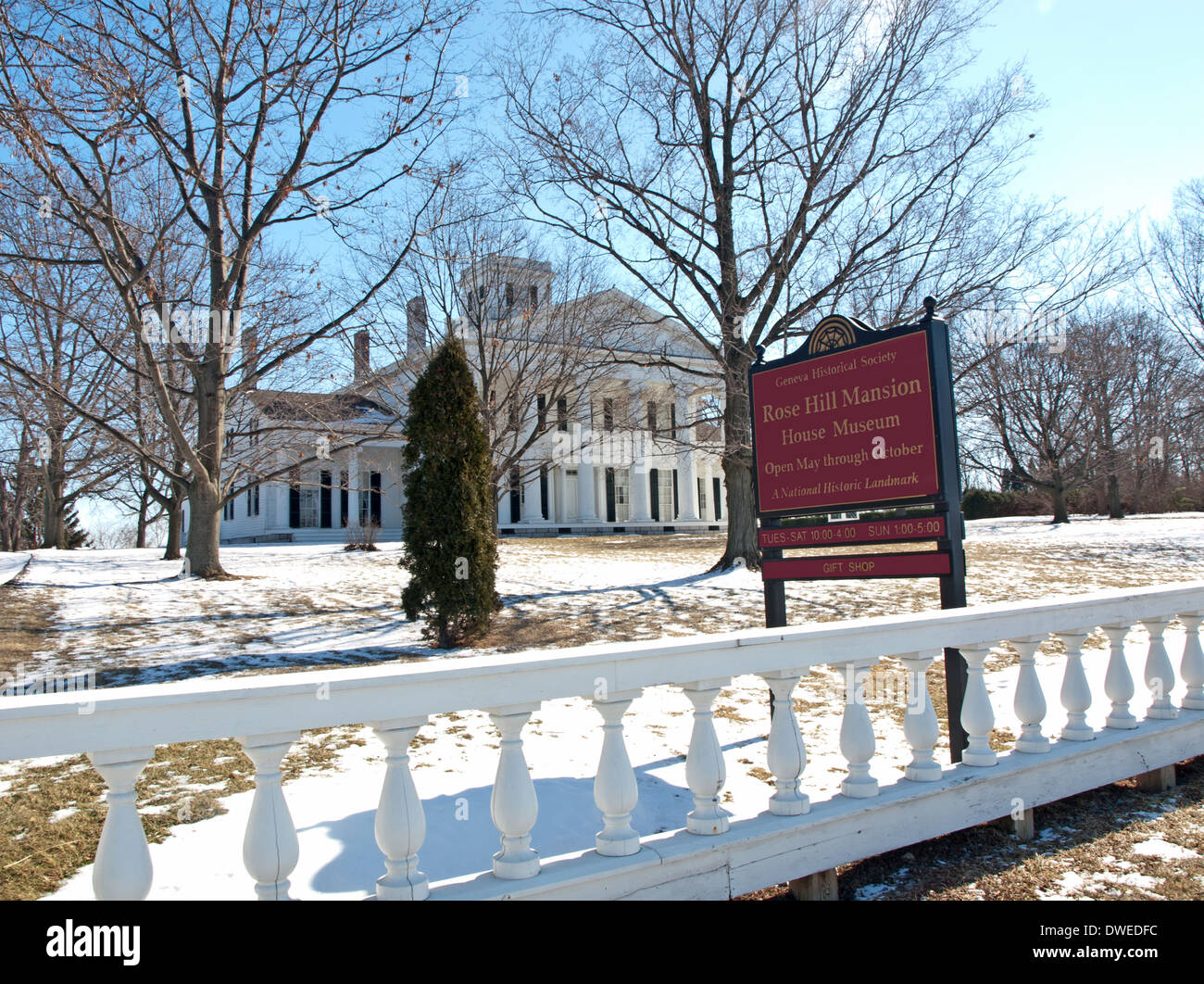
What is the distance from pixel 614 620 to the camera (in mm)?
11094

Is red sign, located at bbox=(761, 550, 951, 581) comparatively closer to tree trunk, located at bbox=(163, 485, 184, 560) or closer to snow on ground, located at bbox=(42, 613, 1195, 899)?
snow on ground, located at bbox=(42, 613, 1195, 899)

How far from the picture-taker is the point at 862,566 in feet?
16.8

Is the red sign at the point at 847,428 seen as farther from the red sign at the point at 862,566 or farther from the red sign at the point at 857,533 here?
the red sign at the point at 862,566

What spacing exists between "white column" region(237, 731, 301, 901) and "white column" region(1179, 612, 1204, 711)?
4.99 metres

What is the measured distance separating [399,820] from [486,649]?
707 cm

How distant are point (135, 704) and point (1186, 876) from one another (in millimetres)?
3933

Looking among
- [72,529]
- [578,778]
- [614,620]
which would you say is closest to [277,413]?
[614,620]

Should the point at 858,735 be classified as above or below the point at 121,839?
below

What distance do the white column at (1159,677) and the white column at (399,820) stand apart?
166 inches

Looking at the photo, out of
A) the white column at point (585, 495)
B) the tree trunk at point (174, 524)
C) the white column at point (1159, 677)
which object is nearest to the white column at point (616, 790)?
the white column at point (1159, 677)

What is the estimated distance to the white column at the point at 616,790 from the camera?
2658 millimetres

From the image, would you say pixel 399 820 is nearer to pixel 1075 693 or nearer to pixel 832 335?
pixel 1075 693

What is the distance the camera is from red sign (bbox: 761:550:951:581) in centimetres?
480

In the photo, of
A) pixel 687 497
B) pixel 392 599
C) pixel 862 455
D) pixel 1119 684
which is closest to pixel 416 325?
pixel 392 599
